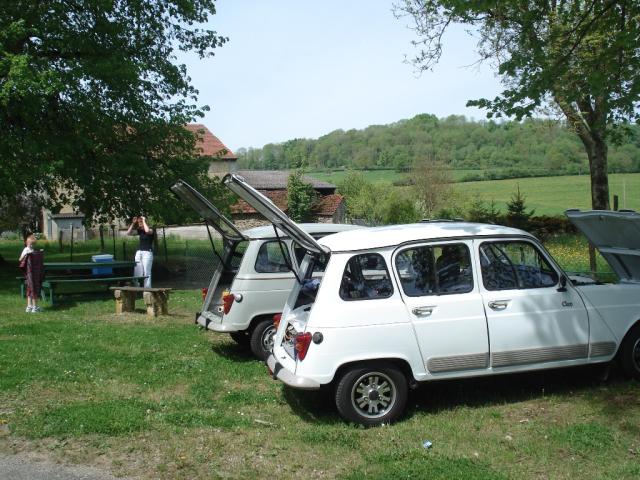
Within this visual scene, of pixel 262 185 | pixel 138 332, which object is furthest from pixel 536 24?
pixel 262 185

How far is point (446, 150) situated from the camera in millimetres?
81125

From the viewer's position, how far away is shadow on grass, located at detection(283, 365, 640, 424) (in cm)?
697

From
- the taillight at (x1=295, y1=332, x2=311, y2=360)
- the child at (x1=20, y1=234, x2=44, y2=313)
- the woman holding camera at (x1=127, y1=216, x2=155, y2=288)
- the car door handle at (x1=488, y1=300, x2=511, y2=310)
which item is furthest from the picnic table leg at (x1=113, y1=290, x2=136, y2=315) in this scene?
the car door handle at (x1=488, y1=300, x2=511, y2=310)

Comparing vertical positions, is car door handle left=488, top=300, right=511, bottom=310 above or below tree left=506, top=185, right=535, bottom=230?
below

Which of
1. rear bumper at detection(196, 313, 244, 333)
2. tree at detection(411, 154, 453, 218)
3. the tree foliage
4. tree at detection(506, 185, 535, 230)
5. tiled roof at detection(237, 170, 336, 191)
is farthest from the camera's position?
tree at detection(411, 154, 453, 218)

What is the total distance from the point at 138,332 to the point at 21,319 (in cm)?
288

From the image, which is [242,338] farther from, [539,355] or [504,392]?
[539,355]

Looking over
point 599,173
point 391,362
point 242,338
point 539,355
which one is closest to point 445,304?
point 391,362

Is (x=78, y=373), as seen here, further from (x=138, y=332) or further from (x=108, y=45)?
(x=108, y=45)

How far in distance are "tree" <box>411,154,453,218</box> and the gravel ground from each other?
5336cm

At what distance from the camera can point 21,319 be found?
41.9 feet

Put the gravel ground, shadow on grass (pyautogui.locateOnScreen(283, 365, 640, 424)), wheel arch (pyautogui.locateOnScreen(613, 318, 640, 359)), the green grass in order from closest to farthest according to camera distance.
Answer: the gravel ground
shadow on grass (pyautogui.locateOnScreen(283, 365, 640, 424))
wheel arch (pyautogui.locateOnScreen(613, 318, 640, 359))
the green grass

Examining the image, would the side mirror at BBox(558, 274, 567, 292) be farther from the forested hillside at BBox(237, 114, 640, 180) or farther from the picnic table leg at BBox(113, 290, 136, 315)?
the forested hillside at BBox(237, 114, 640, 180)

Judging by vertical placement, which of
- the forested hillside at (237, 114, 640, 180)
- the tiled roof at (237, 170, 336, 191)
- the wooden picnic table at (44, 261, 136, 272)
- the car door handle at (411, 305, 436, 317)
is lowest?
the wooden picnic table at (44, 261, 136, 272)
